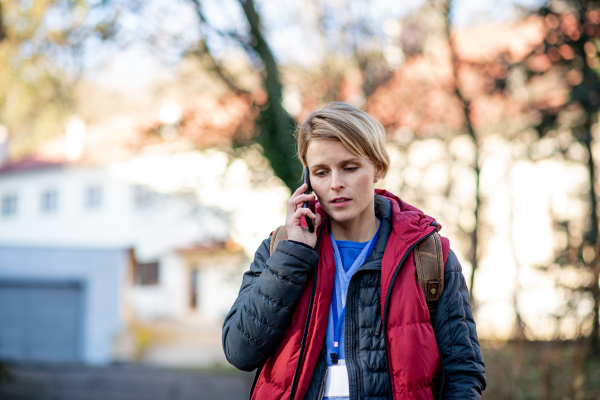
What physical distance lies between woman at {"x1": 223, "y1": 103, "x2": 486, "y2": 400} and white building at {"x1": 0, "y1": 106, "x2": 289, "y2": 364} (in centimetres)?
899

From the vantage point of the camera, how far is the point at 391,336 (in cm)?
168

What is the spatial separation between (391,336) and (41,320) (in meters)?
19.6

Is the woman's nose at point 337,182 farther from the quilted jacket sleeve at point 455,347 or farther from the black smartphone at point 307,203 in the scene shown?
the quilted jacket sleeve at point 455,347

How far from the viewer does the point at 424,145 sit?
13.3 metres

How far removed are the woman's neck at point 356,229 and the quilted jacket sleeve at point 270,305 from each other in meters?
0.21

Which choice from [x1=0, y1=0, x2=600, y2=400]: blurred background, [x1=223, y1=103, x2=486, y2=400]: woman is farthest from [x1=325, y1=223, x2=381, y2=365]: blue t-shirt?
[x1=0, y1=0, x2=600, y2=400]: blurred background

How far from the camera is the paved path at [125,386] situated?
29.9 feet

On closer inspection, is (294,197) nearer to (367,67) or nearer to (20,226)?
(367,67)

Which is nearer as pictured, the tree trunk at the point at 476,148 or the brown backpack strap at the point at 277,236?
the brown backpack strap at the point at 277,236

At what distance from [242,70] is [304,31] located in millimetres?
2205

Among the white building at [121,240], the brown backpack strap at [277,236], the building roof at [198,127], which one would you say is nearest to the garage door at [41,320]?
the white building at [121,240]

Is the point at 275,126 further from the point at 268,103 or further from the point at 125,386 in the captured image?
the point at 125,386

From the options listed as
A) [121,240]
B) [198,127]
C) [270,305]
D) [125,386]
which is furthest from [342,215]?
[121,240]

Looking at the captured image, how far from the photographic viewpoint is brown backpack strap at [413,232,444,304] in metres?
1.75
